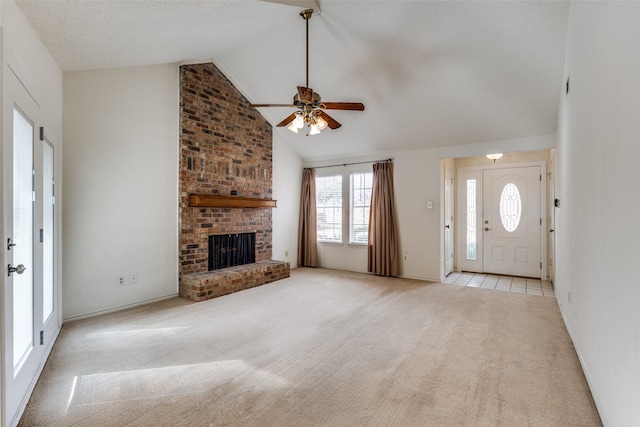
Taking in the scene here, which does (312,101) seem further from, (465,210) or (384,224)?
(465,210)

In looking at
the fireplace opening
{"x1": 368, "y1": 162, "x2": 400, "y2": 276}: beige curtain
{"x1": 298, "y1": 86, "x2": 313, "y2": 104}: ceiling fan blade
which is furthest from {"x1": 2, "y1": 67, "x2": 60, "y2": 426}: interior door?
{"x1": 368, "y1": 162, "x2": 400, "y2": 276}: beige curtain

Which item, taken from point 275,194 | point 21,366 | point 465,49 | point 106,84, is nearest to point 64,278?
point 21,366

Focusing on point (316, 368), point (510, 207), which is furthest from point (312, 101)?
point (510, 207)

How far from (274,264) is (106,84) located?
354cm

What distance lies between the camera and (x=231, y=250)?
5512 mm

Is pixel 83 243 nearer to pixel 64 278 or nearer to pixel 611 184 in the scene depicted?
pixel 64 278

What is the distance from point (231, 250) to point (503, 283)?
15.5ft

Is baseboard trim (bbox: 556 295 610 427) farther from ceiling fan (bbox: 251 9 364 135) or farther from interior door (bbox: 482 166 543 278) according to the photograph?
ceiling fan (bbox: 251 9 364 135)

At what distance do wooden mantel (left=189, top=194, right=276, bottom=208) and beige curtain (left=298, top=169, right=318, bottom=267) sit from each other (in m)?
1.11

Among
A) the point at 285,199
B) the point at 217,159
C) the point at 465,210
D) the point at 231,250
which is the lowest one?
the point at 231,250

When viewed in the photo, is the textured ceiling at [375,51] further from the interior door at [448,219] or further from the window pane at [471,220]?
the window pane at [471,220]

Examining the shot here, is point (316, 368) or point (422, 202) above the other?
point (422, 202)

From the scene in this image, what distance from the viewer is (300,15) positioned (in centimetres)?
377

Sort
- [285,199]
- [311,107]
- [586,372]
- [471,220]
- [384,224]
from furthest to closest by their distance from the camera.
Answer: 1. [285,199]
2. [471,220]
3. [384,224]
4. [311,107]
5. [586,372]
